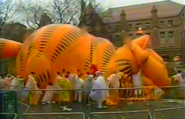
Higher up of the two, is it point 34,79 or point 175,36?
point 175,36

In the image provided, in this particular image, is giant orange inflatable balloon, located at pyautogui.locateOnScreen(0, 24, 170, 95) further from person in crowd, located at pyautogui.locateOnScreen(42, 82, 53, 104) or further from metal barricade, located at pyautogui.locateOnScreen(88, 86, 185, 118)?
metal barricade, located at pyautogui.locateOnScreen(88, 86, 185, 118)

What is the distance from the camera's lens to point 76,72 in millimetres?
16922

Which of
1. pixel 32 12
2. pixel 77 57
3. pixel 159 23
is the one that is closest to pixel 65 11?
pixel 32 12

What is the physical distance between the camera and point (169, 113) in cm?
956

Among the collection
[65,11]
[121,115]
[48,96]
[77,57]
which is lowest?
[121,115]

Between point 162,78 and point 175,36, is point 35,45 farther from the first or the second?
point 175,36

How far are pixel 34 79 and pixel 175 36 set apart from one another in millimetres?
60282

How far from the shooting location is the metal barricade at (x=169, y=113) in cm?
887

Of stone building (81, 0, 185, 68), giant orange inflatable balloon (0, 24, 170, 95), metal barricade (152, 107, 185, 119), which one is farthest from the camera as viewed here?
stone building (81, 0, 185, 68)

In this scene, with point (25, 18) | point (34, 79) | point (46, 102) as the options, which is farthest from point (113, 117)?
point (25, 18)

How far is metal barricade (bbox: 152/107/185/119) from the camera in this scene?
8867 millimetres

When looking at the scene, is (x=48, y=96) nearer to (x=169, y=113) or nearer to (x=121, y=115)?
(x=121, y=115)

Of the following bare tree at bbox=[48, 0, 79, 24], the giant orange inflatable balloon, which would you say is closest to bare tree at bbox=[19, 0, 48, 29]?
bare tree at bbox=[48, 0, 79, 24]

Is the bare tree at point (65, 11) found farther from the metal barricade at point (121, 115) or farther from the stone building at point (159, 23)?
the metal barricade at point (121, 115)
